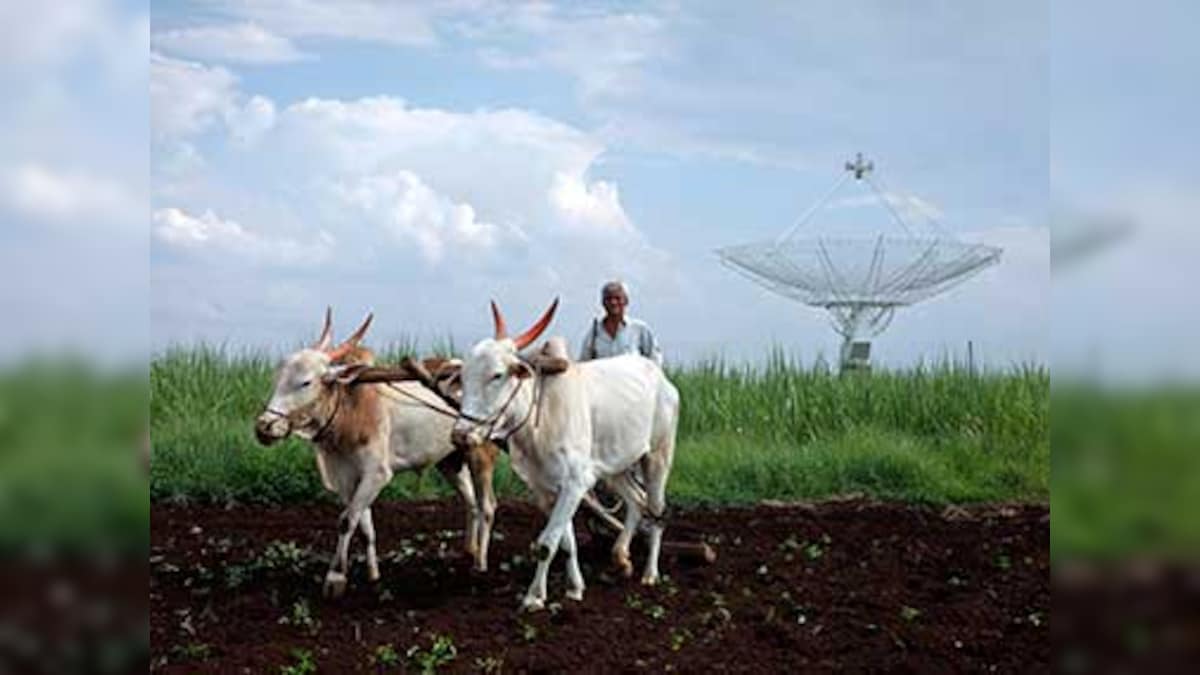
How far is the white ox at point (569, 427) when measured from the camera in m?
6.99

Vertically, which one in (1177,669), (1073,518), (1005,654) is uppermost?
(1073,518)

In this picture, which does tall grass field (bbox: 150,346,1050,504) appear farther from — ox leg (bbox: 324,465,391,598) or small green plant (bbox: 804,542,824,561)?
ox leg (bbox: 324,465,391,598)

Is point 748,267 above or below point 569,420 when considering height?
above

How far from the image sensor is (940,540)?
31.3 feet

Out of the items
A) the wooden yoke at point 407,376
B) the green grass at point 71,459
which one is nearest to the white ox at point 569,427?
the wooden yoke at point 407,376

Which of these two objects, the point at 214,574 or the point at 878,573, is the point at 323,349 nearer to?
the point at 214,574

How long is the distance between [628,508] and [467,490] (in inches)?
35.9

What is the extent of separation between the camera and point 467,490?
27.6 ft

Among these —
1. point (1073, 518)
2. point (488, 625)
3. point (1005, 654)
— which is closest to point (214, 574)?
point (488, 625)

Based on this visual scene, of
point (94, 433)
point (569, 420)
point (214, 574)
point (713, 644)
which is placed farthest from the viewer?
point (214, 574)

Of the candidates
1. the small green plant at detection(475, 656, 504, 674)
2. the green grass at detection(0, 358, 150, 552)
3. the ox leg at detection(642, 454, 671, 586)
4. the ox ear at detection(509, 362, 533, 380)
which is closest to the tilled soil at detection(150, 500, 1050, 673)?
the small green plant at detection(475, 656, 504, 674)

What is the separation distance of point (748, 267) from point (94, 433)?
12.3 m

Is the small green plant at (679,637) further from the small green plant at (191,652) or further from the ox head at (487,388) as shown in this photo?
the small green plant at (191,652)

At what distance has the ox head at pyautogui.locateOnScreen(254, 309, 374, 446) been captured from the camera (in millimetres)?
7223
